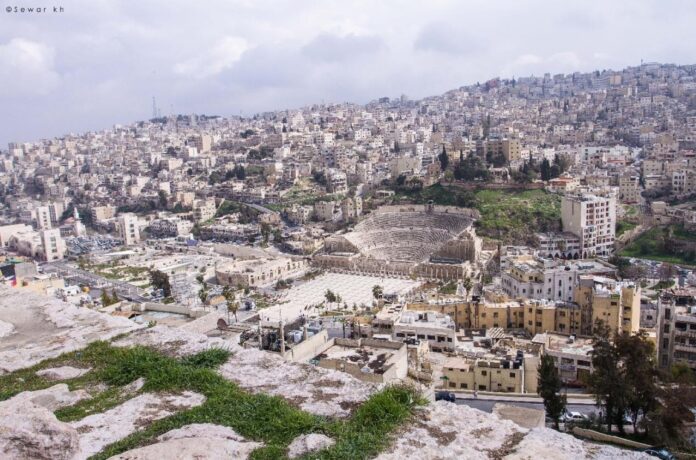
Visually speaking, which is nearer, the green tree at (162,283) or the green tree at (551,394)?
the green tree at (551,394)

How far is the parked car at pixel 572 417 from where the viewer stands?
1300 centimetres

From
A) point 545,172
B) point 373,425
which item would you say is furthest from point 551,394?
point 545,172

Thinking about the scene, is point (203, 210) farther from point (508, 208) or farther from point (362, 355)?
point (362, 355)

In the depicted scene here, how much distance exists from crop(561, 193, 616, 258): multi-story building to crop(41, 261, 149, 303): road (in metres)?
22.8

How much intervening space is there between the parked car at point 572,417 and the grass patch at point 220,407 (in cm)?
1045

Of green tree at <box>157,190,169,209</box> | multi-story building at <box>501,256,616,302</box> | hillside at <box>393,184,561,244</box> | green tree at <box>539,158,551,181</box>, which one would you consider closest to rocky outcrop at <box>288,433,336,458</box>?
multi-story building at <box>501,256,616,302</box>

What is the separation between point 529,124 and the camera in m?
77.7

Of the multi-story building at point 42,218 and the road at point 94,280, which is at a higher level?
the multi-story building at point 42,218

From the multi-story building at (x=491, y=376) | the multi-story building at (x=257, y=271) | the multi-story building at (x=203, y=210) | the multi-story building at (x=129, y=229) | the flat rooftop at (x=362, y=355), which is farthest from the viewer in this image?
the multi-story building at (x=203, y=210)

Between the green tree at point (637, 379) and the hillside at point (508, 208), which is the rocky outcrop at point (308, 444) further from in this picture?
the hillside at point (508, 208)

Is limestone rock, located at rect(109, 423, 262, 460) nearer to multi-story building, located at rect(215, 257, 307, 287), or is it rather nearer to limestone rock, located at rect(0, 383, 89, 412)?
limestone rock, located at rect(0, 383, 89, 412)

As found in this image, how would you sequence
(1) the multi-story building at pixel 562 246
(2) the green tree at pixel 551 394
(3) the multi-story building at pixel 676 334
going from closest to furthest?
(2) the green tree at pixel 551 394, (3) the multi-story building at pixel 676 334, (1) the multi-story building at pixel 562 246

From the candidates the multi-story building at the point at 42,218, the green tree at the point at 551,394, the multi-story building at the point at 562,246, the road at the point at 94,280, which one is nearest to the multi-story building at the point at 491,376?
the green tree at the point at 551,394

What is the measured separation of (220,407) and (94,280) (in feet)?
114
